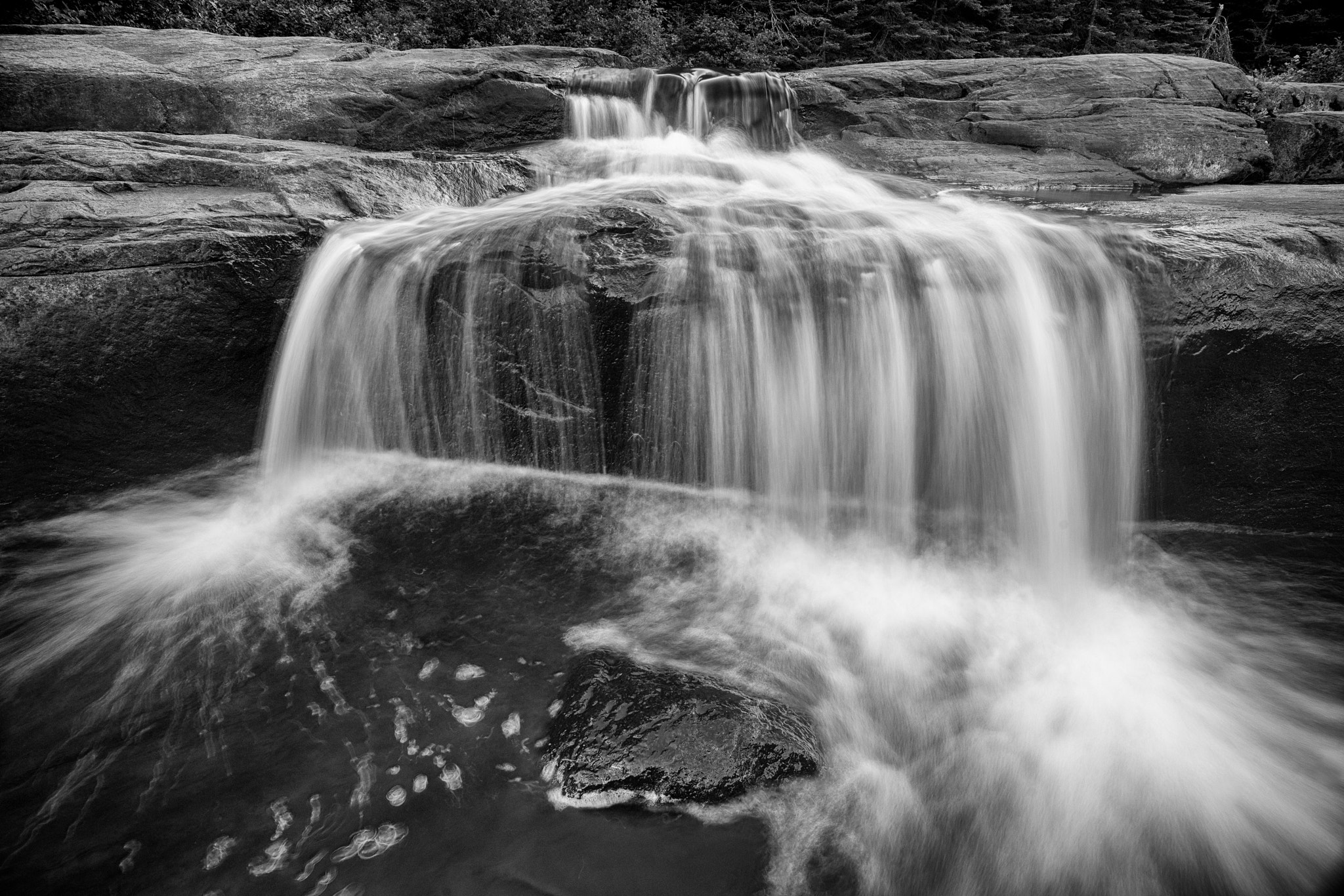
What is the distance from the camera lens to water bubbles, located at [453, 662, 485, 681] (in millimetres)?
3230

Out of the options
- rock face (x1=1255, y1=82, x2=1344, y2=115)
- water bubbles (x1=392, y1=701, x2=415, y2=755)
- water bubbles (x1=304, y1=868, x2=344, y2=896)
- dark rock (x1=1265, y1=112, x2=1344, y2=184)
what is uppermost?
rock face (x1=1255, y1=82, x2=1344, y2=115)

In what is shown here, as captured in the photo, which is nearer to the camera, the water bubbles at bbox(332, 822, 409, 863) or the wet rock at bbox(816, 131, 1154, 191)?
the water bubbles at bbox(332, 822, 409, 863)

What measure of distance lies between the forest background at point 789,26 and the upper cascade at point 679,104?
5056 millimetres

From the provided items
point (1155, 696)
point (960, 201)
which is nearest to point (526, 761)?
point (1155, 696)

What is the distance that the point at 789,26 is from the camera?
17359 mm

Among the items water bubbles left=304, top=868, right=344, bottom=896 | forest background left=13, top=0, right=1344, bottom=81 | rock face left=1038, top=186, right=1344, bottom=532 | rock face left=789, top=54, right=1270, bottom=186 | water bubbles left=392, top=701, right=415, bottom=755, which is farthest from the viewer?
forest background left=13, top=0, right=1344, bottom=81

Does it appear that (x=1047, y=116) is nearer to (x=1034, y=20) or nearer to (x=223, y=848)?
(x=223, y=848)

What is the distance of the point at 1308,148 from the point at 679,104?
23.8 ft

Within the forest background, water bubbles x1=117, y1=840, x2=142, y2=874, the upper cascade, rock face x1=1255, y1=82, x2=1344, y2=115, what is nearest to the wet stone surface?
water bubbles x1=117, y1=840, x2=142, y2=874

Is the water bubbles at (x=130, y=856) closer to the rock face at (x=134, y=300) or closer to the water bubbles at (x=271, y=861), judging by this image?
the water bubbles at (x=271, y=861)

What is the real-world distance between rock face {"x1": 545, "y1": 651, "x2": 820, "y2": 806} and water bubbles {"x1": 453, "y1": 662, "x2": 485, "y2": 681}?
436 millimetres

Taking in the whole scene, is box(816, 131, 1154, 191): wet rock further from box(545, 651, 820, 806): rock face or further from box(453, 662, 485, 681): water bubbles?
box(453, 662, 485, 681): water bubbles

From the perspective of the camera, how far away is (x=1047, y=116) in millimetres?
8438

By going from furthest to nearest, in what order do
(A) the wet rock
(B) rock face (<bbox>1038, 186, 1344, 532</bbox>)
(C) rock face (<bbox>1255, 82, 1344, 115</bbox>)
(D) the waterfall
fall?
(C) rock face (<bbox>1255, 82, 1344, 115</bbox>) < (A) the wet rock < (D) the waterfall < (B) rock face (<bbox>1038, 186, 1344, 532</bbox>)
